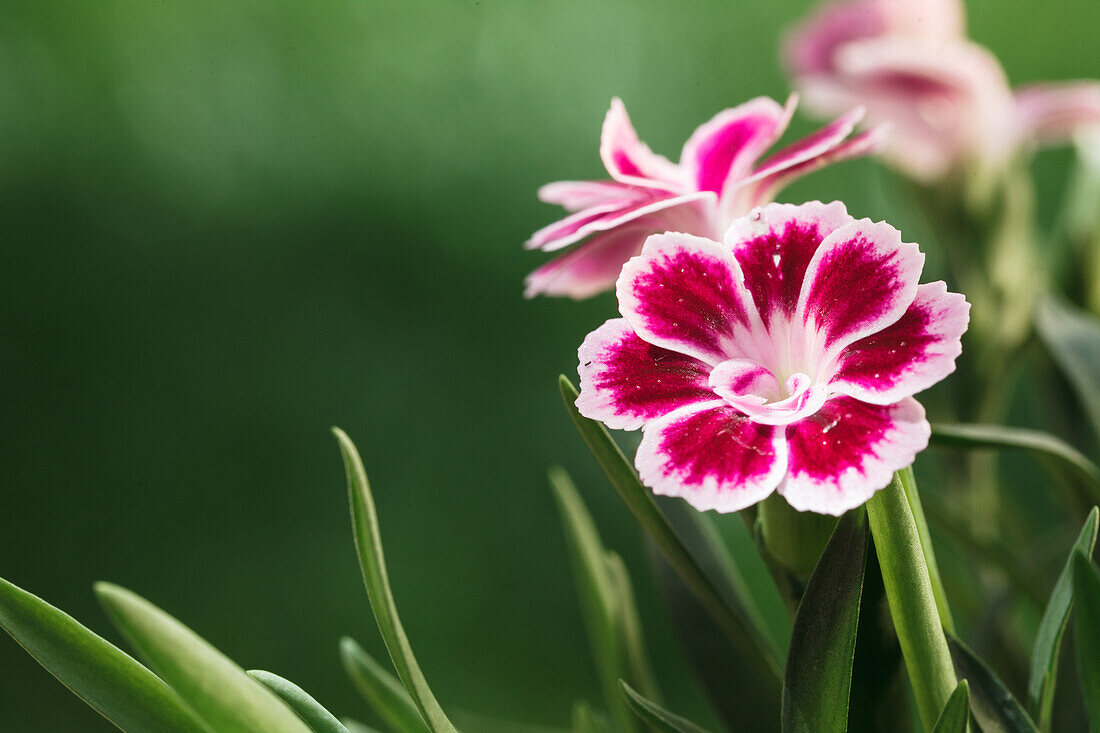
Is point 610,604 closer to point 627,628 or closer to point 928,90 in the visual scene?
point 627,628

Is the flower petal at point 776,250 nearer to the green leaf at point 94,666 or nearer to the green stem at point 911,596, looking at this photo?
the green stem at point 911,596

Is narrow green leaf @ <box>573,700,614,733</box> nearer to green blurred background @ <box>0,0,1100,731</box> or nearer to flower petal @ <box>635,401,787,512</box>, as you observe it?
flower petal @ <box>635,401,787,512</box>

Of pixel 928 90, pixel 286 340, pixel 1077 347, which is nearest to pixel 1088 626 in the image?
pixel 1077 347

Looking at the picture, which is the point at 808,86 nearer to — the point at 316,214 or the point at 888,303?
the point at 888,303

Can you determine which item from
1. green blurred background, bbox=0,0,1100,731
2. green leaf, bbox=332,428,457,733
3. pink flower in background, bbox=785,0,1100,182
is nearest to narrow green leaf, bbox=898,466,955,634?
green leaf, bbox=332,428,457,733

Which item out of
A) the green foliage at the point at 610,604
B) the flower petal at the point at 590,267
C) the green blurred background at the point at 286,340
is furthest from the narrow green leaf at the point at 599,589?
the green blurred background at the point at 286,340
